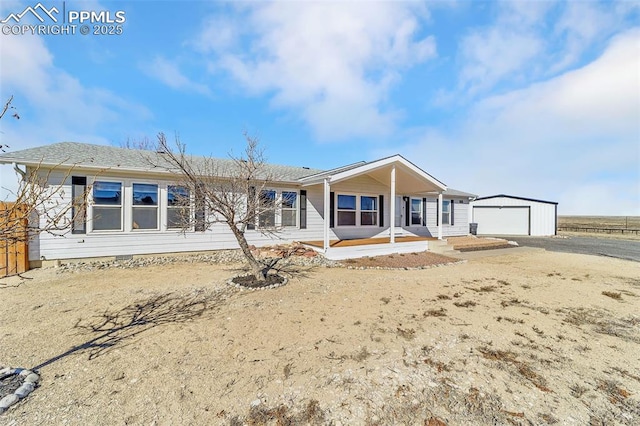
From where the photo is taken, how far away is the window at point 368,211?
12.8 meters

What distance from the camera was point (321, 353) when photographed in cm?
326

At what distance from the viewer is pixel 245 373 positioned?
2863 millimetres

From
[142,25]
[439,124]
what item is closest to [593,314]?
[142,25]

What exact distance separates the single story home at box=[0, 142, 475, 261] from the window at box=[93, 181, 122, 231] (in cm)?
3

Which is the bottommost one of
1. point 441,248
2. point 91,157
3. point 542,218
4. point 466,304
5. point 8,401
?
point 466,304

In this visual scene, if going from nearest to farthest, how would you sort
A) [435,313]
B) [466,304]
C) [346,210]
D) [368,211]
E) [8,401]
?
[8,401]
[435,313]
[466,304]
[346,210]
[368,211]

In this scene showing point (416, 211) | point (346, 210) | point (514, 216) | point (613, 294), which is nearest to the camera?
point (613, 294)

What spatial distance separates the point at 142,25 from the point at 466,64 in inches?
461

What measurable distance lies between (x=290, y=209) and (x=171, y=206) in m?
4.59

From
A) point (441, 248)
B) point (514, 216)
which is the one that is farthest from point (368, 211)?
point (514, 216)

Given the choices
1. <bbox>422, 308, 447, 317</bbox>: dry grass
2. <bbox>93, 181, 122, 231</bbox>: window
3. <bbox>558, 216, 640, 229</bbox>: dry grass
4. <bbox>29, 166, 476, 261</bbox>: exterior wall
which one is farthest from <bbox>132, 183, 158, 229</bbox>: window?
<bbox>558, 216, 640, 229</bbox>: dry grass

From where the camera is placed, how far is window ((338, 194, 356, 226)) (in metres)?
12.2

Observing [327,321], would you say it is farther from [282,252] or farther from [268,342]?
[282,252]

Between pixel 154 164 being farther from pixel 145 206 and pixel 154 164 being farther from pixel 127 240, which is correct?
pixel 127 240
